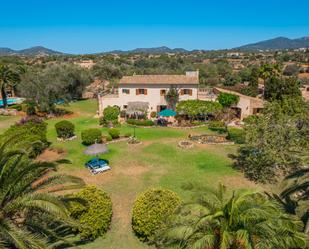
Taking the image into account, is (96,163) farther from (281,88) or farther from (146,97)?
(281,88)

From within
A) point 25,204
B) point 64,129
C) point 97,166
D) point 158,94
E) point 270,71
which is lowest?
point 97,166

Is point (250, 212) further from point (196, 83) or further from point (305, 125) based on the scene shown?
point (196, 83)

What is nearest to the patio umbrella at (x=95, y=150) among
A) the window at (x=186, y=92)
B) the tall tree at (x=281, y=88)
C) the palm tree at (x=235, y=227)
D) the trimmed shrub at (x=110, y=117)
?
the trimmed shrub at (x=110, y=117)

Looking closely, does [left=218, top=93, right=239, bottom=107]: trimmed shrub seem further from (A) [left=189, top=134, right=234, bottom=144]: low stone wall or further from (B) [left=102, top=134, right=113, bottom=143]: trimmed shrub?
(B) [left=102, top=134, right=113, bottom=143]: trimmed shrub

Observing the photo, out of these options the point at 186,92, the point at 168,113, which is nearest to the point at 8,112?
the point at 168,113

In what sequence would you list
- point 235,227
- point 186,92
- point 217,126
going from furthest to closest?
point 186,92, point 217,126, point 235,227

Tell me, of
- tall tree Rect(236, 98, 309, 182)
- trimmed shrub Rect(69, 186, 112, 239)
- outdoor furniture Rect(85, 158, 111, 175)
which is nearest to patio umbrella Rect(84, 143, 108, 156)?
outdoor furniture Rect(85, 158, 111, 175)

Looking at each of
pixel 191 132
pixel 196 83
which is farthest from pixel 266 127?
pixel 196 83
